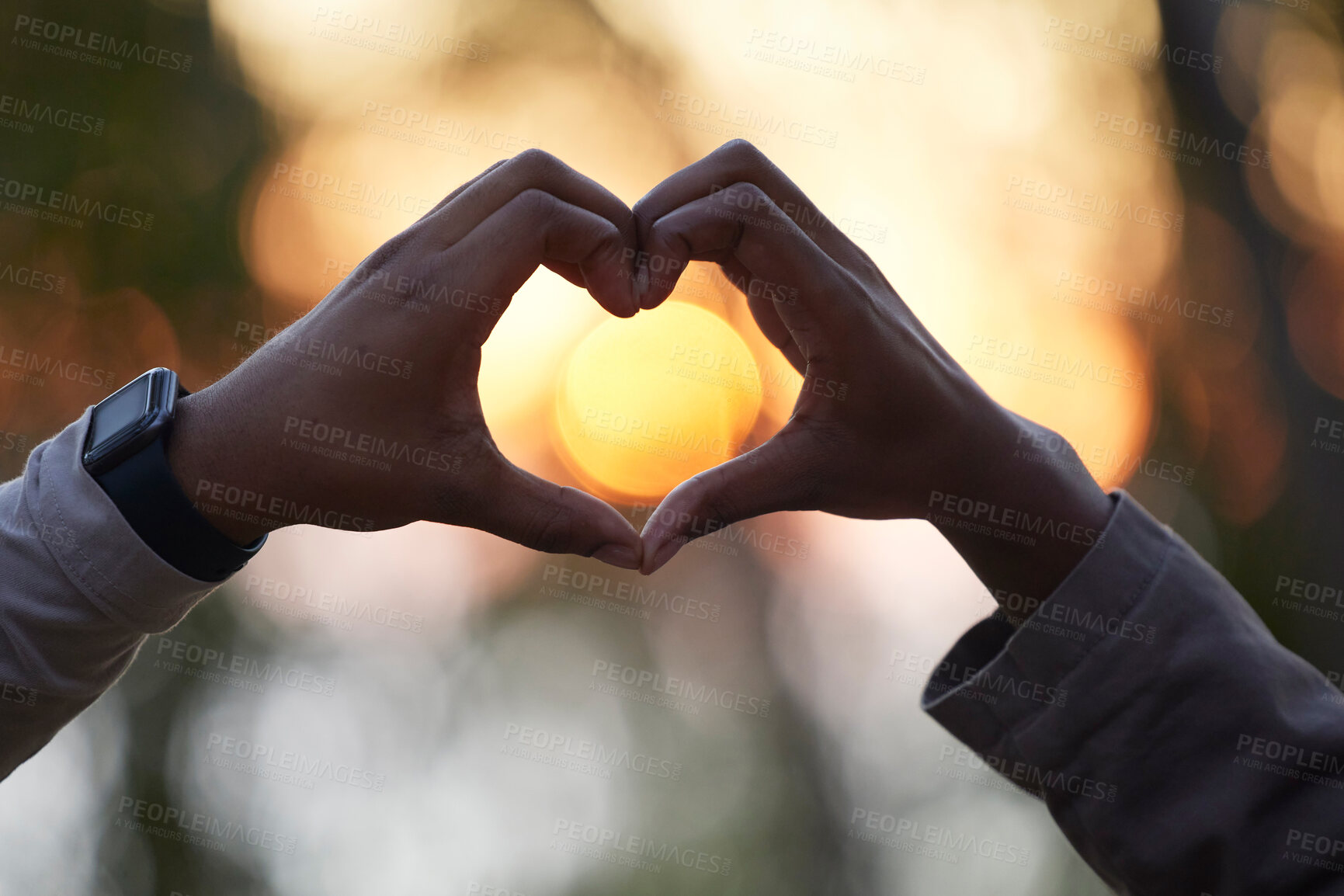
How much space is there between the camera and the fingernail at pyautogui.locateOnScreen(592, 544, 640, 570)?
5.82 feet

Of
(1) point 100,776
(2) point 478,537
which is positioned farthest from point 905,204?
(1) point 100,776

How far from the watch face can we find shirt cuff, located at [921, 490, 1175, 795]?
185 centimetres

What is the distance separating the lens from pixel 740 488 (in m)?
1.81

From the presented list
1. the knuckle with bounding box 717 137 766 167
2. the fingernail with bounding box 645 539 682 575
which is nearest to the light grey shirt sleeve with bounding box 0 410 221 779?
the fingernail with bounding box 645 539 682 575

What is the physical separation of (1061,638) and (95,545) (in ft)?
6.30

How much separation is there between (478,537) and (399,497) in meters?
7.77

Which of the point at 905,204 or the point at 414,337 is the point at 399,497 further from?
the point at 905,204

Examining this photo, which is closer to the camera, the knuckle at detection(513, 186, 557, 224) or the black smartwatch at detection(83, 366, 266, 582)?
the black smartwatch at detection(83, 366, 266, 582)

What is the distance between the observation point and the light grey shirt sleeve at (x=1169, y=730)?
1473 mm

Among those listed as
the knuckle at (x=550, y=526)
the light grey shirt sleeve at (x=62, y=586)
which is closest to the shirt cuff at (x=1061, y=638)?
the knuckle at (x=550, y=526)

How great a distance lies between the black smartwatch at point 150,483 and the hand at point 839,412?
36.4 inches

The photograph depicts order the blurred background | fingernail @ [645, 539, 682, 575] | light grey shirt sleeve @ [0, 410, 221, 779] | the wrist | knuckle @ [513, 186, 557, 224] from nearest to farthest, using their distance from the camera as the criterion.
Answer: light grey shirt sleeve @ [0, 410, 221, 779]
the wrist
knuckle @ [513, 186, 557, 224]
fingernail @ [645, 539, 682, 575]
the blurred background

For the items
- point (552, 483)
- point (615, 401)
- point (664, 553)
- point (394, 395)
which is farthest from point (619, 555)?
point (615, 401)

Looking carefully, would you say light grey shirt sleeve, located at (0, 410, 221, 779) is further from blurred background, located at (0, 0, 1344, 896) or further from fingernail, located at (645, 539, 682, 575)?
blurred background, located at (0, 0, 1344, 896)
